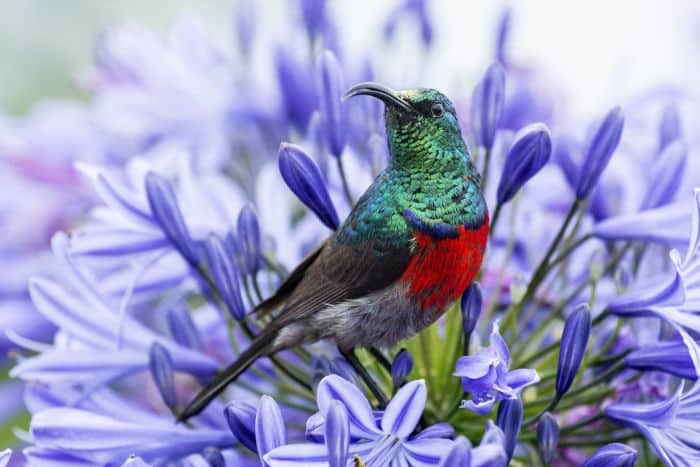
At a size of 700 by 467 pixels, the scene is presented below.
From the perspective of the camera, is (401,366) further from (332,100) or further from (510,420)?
(332,100)

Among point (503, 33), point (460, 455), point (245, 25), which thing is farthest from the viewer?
point (245, 25)

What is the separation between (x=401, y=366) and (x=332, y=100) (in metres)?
0.36

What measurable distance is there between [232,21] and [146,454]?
3.03 ft

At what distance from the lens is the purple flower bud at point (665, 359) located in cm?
109

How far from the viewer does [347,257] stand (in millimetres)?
1051

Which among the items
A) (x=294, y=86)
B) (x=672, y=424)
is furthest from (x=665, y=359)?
(x=294, y=86)

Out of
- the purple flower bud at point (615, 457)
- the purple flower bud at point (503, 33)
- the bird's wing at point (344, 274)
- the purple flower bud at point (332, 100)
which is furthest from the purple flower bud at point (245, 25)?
the purple flower bud at point (615, 457)

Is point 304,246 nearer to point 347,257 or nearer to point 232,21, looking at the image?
point 347,257

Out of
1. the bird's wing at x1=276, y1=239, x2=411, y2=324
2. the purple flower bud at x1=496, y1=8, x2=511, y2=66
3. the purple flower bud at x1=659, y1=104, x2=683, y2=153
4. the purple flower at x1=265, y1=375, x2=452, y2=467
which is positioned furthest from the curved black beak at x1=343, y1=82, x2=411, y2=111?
the purple flower bud at x1=496, y1=8, x2=511, y2=66

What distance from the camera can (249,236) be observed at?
122cm

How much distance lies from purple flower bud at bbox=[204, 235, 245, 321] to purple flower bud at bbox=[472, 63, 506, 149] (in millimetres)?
322

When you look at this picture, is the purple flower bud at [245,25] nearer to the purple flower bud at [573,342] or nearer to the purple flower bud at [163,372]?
the purple flower bud at [163,372]

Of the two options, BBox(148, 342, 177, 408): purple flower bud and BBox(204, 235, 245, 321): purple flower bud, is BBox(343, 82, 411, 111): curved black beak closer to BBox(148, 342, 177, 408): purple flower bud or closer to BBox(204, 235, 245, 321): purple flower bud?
BBox(204, 235, 245, 321): purple flower bud

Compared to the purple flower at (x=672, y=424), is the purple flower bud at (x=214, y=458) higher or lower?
higher
